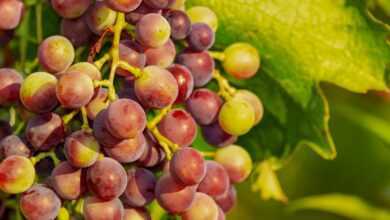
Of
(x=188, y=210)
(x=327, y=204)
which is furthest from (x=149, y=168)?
(x=327, y=204)

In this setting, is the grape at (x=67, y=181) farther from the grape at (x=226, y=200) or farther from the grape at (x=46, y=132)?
the grape at (x=226, y=200)

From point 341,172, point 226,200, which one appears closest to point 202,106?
point 226,200

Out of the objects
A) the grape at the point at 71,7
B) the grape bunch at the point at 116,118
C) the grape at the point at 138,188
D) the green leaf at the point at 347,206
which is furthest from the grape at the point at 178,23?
the green leaf at the point at 347,206

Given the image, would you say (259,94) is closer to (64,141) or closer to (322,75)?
(322,75)

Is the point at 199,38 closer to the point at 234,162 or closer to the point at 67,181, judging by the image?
the point at 234,162

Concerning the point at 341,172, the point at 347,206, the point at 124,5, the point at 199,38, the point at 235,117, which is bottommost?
the point at 341,172

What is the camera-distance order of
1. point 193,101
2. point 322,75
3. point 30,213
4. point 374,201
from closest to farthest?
point 30,213
point 193,101
point 322,75
point 374,201
